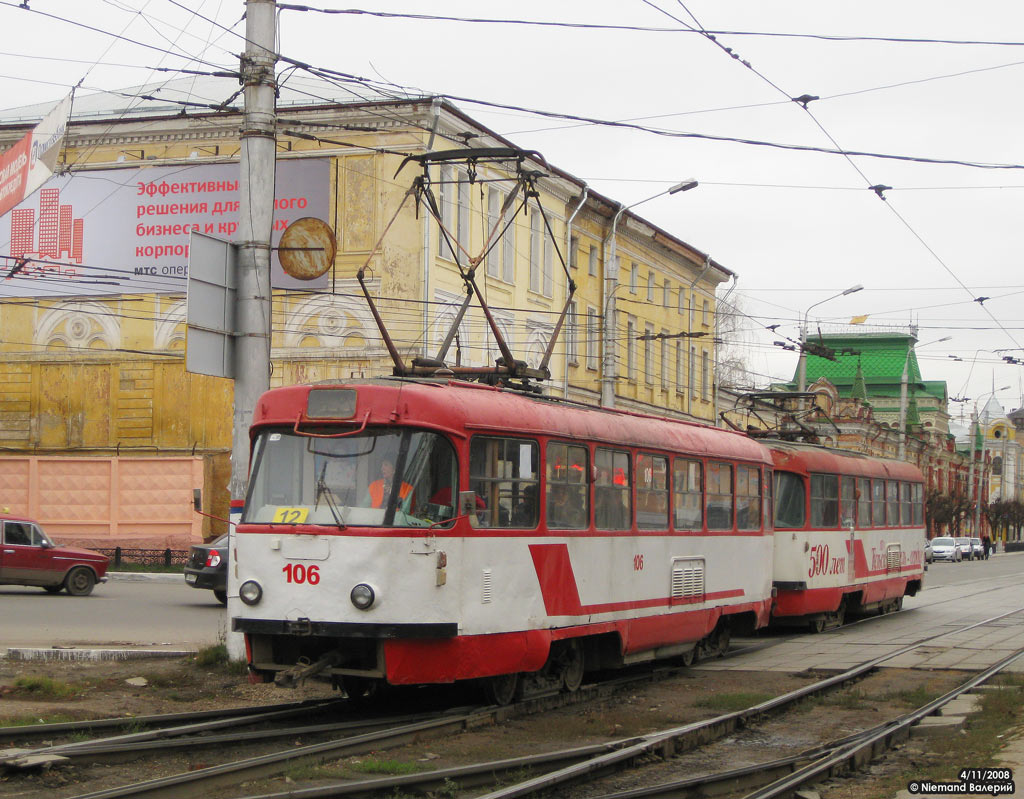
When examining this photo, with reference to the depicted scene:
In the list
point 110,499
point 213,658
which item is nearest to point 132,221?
point 110,499

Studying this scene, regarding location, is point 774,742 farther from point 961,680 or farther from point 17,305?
point 17,305

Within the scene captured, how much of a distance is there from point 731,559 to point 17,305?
83.6 feet

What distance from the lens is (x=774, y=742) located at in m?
A: 10.9

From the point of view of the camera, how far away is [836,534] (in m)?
21.0

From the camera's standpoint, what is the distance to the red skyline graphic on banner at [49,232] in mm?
34406

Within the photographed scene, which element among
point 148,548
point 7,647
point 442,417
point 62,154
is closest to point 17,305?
point 62,154

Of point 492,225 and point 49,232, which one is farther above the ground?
point 492,225

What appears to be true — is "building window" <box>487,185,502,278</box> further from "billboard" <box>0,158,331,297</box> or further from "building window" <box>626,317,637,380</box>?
"building window" <box>626,317,637,380</box>

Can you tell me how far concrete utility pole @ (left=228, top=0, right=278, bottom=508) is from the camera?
13.4 metres

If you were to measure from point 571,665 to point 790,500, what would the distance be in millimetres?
8038

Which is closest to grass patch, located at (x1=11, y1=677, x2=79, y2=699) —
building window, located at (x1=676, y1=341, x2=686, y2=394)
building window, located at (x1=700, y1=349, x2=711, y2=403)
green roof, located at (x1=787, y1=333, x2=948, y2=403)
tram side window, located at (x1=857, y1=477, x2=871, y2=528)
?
tram side window, located at (x1=857, y1=477, x2=871, y2=528)

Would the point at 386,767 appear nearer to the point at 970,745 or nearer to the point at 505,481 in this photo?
the point at 505,481

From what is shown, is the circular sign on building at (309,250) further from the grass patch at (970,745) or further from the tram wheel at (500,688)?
the grass patch at (970,745)

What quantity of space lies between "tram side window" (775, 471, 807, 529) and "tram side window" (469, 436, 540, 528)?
28.6ft
